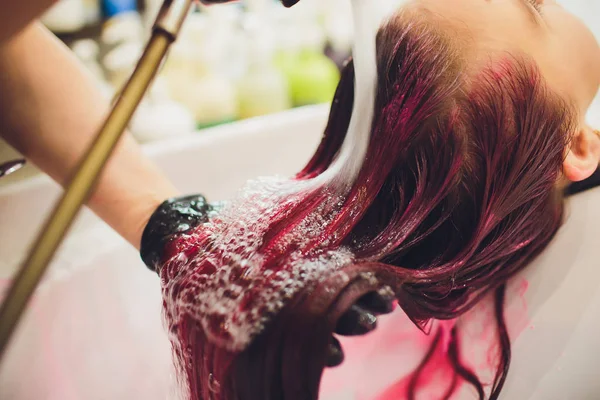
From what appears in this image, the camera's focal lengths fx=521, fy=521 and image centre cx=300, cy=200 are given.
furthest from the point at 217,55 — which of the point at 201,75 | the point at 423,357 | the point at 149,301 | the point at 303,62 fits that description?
the point at 423,357

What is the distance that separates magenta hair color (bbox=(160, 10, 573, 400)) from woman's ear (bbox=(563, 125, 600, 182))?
20 millimetres

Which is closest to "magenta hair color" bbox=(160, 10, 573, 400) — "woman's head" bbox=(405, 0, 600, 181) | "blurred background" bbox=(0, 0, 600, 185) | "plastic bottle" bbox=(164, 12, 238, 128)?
"woman's head" bbox=(405, 0, 600, 181)

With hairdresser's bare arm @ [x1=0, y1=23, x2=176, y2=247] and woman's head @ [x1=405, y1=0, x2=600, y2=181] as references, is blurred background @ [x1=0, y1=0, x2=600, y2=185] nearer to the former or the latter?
hairdresser's bare arm @ [x1=0, y1=23, x2=176, y2=247]

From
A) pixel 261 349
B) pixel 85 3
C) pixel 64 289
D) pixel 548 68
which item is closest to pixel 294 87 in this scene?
pixel 85 3

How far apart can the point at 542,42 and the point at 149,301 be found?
0.66m

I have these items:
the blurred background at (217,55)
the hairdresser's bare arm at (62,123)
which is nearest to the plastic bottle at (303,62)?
the blurred background at (217,55)

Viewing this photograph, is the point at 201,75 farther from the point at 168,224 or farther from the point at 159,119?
the point at 168,224

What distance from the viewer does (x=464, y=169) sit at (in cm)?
43

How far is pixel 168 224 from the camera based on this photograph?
55 cm

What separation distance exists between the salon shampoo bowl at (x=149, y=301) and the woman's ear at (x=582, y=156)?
0.34 feet

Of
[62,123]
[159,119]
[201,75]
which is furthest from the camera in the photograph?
[201,75]

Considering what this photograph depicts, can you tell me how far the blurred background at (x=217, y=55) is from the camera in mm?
1029

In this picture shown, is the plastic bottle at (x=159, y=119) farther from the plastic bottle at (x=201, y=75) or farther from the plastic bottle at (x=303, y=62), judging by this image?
the plastic bottle at (x=303, y=62)

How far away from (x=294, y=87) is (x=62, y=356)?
0.79m
